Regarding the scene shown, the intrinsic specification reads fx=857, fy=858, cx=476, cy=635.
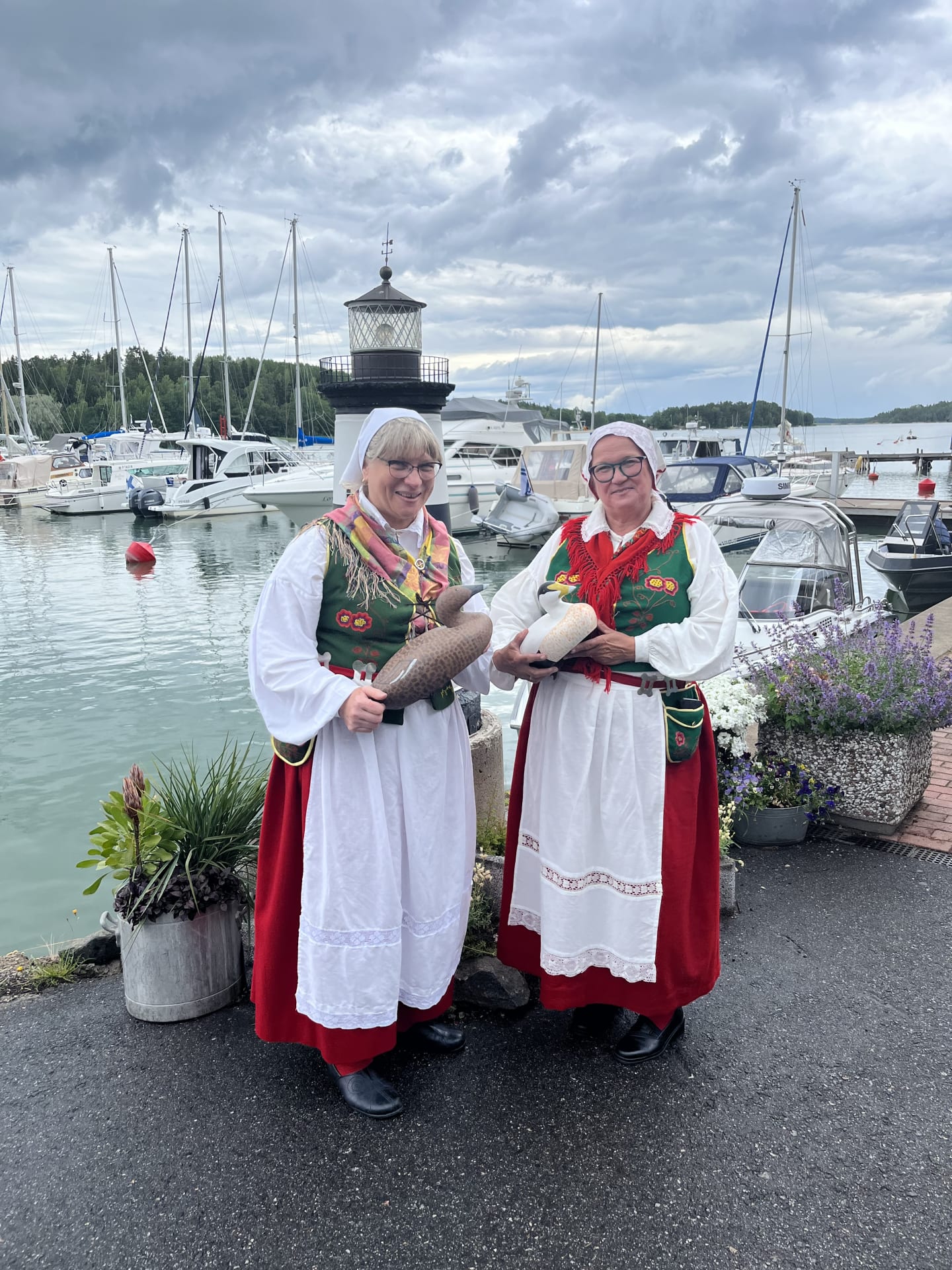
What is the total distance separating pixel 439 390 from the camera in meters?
5.34

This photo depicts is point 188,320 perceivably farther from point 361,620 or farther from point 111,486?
point 361,620

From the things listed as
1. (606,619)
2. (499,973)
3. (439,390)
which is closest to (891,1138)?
(499,973)

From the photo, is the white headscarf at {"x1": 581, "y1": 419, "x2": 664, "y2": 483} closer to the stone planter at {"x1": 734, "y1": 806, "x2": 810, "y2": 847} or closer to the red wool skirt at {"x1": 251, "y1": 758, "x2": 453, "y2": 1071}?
the red wool skirt at {"x1": 251, "y1": 758, "x2": 453, "y2": 1071}

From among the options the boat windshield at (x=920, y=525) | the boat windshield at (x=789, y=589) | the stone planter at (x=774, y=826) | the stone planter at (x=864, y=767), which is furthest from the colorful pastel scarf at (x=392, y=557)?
the boat windshield at (x=920, y=525)

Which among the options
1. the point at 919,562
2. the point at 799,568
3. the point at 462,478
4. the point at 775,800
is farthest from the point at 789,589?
the point at 462,478

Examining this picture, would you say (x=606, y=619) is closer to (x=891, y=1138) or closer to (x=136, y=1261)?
(x=891, y=1138)

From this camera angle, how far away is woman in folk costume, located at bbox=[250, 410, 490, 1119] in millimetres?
2383

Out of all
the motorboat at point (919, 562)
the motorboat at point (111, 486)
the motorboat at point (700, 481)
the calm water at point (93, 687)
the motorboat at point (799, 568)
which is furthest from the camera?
the motorboat at point (111, 486)

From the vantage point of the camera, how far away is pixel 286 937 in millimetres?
2551

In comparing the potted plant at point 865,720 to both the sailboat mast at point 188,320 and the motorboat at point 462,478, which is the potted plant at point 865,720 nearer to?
the motorboat at point 462,478

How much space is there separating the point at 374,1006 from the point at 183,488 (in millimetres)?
32286

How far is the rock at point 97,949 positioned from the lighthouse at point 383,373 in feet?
8.79

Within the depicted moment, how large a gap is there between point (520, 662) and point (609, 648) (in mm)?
272

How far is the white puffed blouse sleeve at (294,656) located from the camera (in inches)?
91.4
